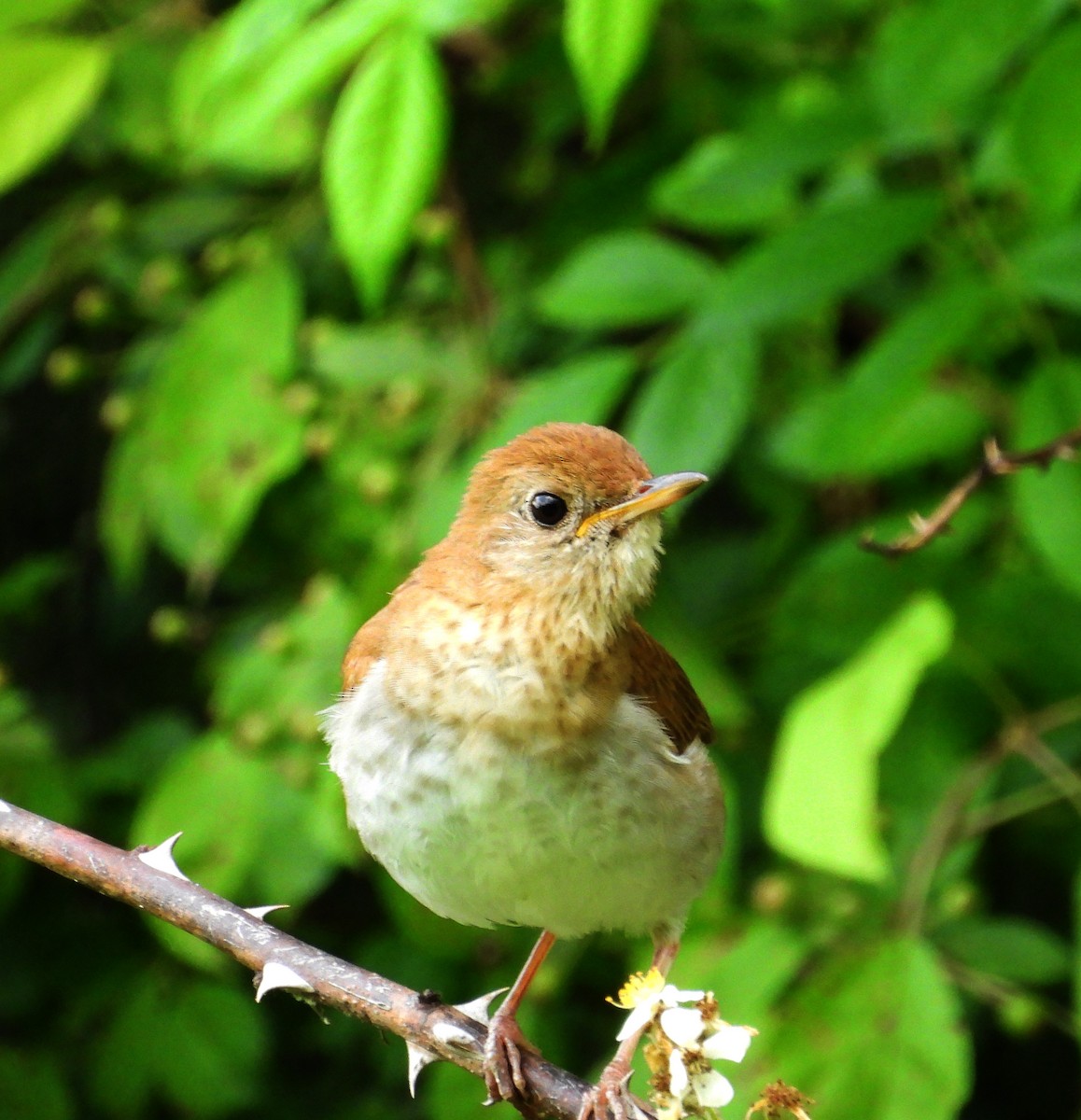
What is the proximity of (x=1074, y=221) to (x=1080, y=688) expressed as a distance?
36.8 inches

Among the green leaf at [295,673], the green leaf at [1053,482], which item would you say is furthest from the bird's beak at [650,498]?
the green leaf at [295,673]

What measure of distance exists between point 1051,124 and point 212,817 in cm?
207

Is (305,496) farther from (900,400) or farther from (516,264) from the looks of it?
(900,400)

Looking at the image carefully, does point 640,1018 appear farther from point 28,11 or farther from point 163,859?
point 28,11

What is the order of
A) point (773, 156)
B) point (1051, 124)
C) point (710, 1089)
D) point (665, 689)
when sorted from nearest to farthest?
1. point (710, 1089)
2. point (665, 689)
3. point (1051, 124)
4. point (773, 156)

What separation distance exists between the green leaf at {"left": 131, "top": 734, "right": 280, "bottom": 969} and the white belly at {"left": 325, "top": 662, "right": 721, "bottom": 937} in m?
0.95


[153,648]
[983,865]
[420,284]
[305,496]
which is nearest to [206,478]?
[305,496]

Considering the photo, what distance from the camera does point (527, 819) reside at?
6.72 ft

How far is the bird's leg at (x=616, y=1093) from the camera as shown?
5.71ft

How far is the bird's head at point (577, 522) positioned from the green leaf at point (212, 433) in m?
1.22

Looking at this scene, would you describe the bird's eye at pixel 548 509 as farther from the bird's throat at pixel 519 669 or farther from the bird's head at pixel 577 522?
the bird's throat at pixel 519 669

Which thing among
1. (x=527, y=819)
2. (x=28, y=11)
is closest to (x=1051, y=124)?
(x=527, y=819)

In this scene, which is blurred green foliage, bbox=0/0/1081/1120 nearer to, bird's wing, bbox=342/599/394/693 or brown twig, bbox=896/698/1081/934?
brown twig, bbox=896/698/1081/934

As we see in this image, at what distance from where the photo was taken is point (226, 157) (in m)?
3.49
